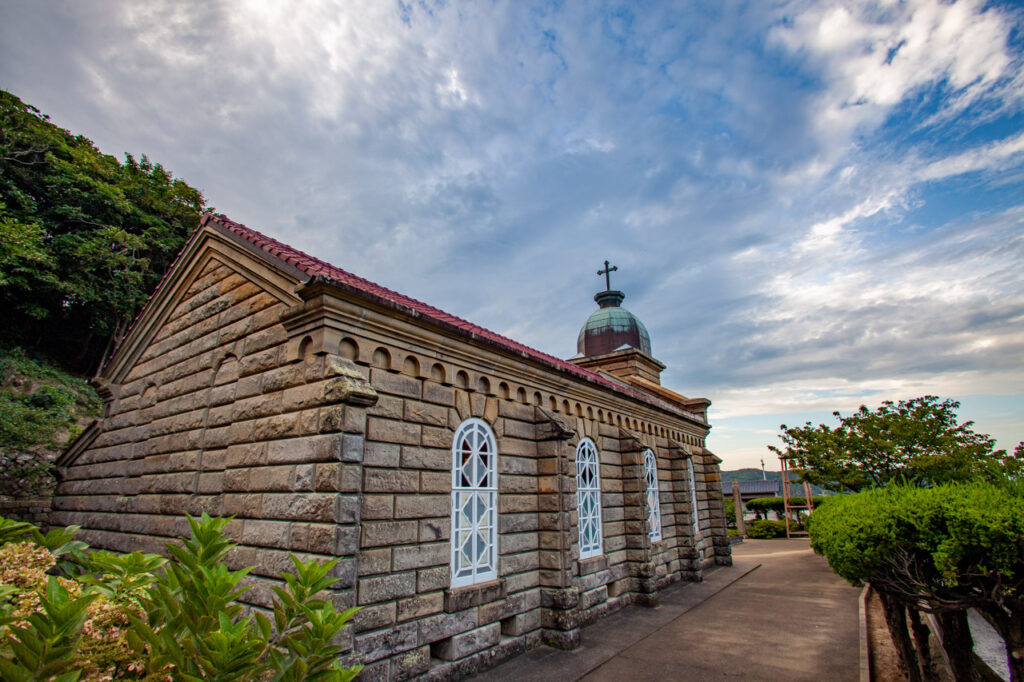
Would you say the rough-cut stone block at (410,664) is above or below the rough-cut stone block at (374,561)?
below

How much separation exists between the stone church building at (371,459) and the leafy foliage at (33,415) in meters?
3.61

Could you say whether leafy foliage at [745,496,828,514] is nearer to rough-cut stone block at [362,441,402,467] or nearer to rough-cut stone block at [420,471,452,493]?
rough-cut stone block at [420,471,452,493]

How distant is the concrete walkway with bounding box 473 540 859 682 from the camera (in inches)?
281

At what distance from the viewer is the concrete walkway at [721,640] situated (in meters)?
7.13

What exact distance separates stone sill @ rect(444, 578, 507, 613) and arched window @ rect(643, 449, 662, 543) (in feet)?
21.7

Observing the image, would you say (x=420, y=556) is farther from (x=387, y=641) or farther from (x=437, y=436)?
(x=437, y=436)

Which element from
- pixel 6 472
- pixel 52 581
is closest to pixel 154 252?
pixel 6 472

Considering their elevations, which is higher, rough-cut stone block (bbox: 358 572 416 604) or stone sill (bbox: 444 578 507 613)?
rough-cut stone block (bbox: 358 572 416 604)

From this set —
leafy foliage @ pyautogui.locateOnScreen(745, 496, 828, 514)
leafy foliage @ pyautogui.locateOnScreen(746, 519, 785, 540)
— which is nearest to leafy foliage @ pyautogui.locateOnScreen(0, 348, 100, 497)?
leafy foliage @ pyautogui.locateOnScreen(746, 519, 785, 540)

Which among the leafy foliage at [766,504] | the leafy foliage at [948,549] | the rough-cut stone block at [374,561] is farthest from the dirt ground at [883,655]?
the leafy foliage at [766,504]

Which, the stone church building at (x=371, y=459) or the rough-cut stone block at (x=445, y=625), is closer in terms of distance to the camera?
the stone church building at (x=371, y=459)

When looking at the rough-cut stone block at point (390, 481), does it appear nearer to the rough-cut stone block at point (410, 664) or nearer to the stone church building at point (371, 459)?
the stone church building at point (371, 459)

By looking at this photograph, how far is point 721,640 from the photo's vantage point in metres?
8.73

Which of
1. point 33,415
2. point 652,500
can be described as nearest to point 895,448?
point 652,500
